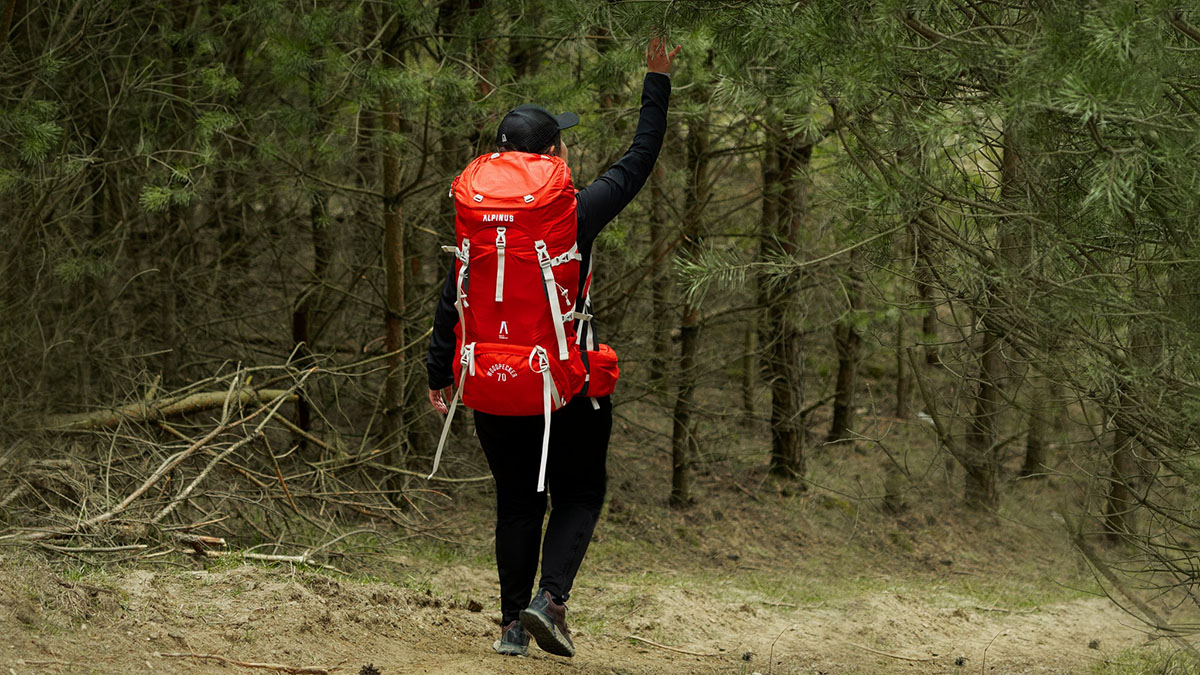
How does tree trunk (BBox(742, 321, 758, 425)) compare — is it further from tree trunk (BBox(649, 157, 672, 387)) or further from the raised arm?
the raised arm

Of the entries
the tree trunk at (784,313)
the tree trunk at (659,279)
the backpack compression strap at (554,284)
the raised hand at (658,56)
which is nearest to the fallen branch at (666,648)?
the backpack compression strap at (554,284)

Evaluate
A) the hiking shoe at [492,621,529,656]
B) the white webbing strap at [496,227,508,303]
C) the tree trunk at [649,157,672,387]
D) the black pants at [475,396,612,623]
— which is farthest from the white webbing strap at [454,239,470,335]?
the tree trunk at [649,157,672,387]

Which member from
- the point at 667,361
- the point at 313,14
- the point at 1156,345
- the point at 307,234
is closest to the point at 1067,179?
the point at 1156,345

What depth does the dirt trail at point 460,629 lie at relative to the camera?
12.4 ft

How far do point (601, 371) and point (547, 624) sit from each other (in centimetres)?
98

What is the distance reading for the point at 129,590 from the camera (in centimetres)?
428

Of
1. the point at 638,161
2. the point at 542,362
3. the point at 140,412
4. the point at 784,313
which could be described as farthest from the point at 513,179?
the point at 784,313

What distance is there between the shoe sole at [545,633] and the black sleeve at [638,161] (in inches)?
56.2

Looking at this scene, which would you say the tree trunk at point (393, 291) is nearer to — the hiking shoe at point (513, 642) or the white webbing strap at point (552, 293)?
the hiking shoe at point (513, 642)

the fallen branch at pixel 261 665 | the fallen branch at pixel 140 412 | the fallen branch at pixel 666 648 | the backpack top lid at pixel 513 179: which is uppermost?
the backpack top lid at pixel 513 179

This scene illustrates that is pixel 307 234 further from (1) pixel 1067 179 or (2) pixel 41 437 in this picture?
(1) pixel 1067 179

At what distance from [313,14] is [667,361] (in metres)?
5.21

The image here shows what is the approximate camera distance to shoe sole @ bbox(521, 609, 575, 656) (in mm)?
4027

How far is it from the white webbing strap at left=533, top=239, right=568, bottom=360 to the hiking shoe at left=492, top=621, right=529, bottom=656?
1.20 meters
